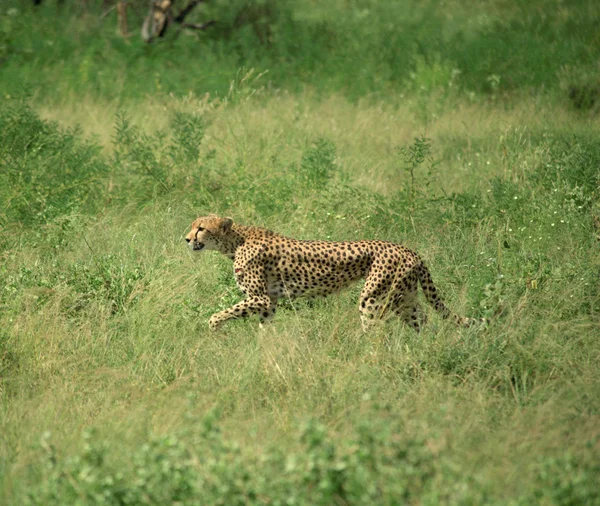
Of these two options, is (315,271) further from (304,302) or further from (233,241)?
(233,241)

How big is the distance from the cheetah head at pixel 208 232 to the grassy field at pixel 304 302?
0.97ft

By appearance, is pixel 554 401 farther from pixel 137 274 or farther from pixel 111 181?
pixel 111 181

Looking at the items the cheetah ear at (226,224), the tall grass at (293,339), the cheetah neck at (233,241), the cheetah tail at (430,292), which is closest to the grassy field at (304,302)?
the tall grass at (293,339)

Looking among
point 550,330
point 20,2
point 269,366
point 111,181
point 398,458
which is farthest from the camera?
point 20,2

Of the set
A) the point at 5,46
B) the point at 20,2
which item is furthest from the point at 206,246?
the point at 20,2

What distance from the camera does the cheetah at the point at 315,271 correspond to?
5.92 meters

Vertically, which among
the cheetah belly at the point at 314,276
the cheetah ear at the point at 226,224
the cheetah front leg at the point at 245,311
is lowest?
the cheetah front leg at the point at 245,311

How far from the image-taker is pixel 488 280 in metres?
6.23

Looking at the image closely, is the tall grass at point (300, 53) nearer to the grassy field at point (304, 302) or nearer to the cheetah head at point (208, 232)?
the grassy field at point (304, 302)

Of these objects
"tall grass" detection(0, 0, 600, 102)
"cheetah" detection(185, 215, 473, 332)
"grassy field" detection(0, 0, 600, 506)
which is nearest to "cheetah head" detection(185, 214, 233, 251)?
"cheetah" detection(185, 215, 473, 332)

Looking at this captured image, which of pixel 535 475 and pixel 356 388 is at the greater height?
pixel 535 475

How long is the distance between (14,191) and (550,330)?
431 centimetres

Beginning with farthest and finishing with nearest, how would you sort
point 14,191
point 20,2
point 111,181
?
point 20,2, point 111,181, point 14,191

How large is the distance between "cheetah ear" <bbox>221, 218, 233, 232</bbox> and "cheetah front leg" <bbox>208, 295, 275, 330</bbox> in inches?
20.5
